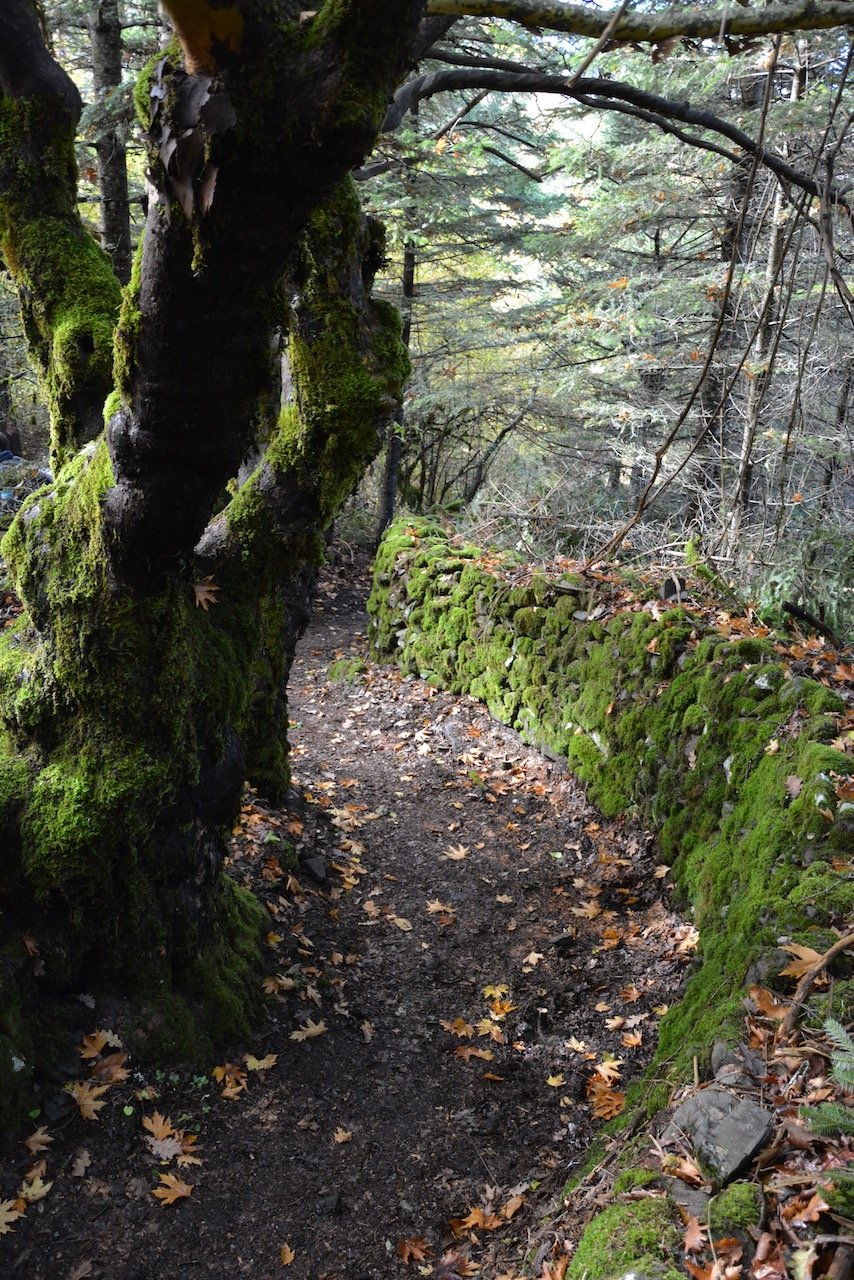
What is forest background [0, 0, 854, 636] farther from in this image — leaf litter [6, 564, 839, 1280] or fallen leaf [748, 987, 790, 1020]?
leaf litter [6, 564, 839, 1280]

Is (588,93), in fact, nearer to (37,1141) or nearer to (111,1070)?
(111,1070)

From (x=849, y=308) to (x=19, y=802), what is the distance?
3928 millimetres

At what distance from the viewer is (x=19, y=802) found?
12.3ft

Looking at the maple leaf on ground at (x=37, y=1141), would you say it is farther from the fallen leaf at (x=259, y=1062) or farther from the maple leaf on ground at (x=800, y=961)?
the maple leaf on ground at (x=800, y=961)

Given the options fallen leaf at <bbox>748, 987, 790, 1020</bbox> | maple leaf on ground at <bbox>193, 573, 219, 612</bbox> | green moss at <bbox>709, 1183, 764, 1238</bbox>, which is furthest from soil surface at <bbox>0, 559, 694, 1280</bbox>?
maple leaf on ground at <bbox>193, 573, 219, 612</bbox>

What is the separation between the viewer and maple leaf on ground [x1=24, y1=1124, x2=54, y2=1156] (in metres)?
3.38

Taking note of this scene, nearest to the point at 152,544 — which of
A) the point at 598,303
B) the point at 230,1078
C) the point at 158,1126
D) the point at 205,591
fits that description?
the point at 205,591

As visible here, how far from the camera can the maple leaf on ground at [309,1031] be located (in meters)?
4.47

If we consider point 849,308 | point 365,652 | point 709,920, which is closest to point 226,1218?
point 709,920

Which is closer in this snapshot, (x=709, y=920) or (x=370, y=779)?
(x=709, y=920)

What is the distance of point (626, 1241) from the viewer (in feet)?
7.77

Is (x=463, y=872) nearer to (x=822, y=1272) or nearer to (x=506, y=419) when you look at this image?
(x=822, y=1272)

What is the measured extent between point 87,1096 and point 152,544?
2506 millimetres

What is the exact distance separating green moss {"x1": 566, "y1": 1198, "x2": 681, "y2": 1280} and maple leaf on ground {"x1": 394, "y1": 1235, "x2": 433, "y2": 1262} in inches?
41.3
